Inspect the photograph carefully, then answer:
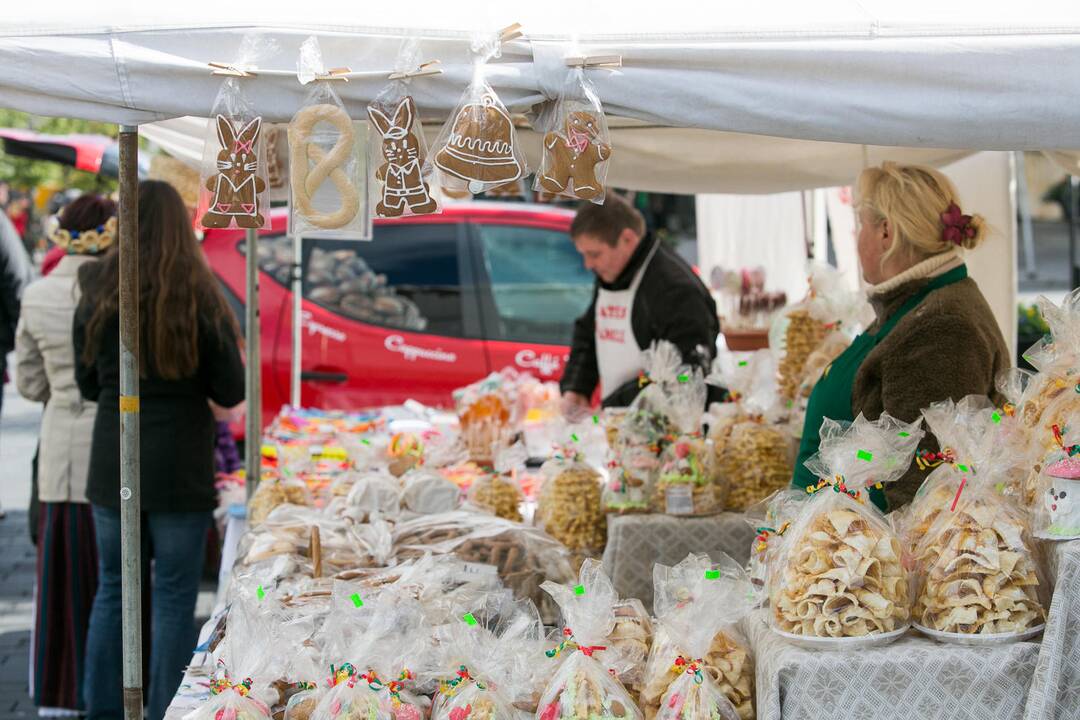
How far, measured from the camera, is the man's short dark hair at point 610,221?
472cm

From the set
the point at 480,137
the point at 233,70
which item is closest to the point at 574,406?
the point at 480,137

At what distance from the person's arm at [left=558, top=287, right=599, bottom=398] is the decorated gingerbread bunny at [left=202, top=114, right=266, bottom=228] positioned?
293 cm

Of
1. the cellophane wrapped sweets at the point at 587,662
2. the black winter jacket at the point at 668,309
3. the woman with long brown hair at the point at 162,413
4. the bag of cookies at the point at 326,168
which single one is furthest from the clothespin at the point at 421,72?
the black winter jacket at the point at 668,309

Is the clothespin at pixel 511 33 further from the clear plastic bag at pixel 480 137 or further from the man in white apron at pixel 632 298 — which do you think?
the man in white apron at pixel 632 298

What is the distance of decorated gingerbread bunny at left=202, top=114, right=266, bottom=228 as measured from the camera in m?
2.38

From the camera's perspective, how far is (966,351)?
2.72m

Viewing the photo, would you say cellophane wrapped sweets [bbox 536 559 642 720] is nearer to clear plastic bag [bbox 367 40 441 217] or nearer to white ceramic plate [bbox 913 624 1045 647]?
white ceramic plate [bbox 913 624 1045 647]

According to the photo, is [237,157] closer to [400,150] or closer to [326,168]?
[326,168]

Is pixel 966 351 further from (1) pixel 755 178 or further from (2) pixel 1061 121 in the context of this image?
(1) pixel 755 178

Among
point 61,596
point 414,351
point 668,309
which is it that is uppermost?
point 668,309

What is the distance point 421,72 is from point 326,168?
0.99 ft

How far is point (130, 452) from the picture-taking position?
2.66 meters

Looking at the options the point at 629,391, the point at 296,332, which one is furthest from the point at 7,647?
Answer: the point at 629,391

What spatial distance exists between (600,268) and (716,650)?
9.03 feet
